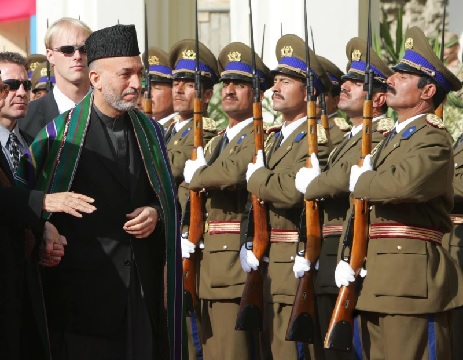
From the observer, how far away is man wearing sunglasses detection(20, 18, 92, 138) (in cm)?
874

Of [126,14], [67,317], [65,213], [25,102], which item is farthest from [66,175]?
[126,14]

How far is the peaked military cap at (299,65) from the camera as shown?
9872 millimetres

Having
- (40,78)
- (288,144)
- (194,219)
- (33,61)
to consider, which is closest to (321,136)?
(288,144)

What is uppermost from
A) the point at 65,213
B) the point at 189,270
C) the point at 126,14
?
the point at 126,14

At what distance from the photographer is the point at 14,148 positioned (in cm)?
764

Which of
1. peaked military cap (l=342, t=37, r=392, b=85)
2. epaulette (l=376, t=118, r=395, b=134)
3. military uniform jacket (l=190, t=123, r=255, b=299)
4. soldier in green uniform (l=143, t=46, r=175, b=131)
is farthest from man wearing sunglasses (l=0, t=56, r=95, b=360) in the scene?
soldier in green uniform (l=143, t=46, r=175, b=131)

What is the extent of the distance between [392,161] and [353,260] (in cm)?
56

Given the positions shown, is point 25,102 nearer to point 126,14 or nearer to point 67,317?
point 67,317

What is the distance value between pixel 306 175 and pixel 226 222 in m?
1.10

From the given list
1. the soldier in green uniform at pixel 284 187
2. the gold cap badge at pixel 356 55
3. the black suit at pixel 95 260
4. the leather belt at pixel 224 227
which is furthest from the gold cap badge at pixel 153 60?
the black suit at pixel 95 260

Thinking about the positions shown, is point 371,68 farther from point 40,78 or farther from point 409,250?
point 40,78

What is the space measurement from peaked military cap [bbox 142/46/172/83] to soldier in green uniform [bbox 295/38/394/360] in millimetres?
2929

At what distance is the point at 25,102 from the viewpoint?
8.34m

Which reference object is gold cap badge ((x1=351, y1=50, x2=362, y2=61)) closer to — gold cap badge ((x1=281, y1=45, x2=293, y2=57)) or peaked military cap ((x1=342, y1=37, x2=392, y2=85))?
peaked military cap ((x1=342, y1=37, x2=392, y2=85))
